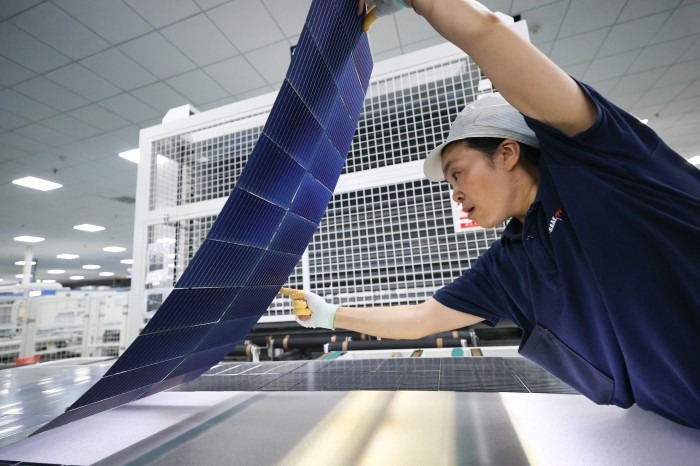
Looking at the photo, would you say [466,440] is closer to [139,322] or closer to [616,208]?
[616,208]

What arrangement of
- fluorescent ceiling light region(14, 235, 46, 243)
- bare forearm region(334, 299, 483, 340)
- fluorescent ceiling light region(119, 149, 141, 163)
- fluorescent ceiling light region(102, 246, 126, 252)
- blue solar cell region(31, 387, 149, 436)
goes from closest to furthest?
1. blue solar cell region(31, 387, 149, 436)
2. bare forearm region(334, 299, 483, 340)
3. fluorescent ceiling light region(119, 149, 141, 163)
4. fluorescent ceiling light region(14, 235, 46, 243)
5. fluorescent ceiling light region(102, 246, 126, 252)

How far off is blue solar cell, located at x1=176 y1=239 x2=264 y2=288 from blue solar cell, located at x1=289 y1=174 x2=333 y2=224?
149mm

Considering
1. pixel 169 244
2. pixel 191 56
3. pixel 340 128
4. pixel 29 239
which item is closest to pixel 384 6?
pixel 340 128

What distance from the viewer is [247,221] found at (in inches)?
26.8

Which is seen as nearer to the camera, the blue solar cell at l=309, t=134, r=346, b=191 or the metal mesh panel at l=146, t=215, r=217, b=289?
the blue solar cell at l=309, t=134, r=346, b=191

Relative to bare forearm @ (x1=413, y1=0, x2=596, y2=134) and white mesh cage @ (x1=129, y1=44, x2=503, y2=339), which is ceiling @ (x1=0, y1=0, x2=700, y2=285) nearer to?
white mesh cage @ (x1=129, y1=44, x2=503, y2=339)

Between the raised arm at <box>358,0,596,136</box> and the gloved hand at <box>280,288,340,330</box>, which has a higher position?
the raised arm at <box>358,0,596,136</box>

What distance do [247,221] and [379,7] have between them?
21.6 inches

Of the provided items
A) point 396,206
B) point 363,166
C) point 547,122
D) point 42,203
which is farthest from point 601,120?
point 42,203

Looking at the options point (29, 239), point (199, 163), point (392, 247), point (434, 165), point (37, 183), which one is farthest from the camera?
point (29, 239)

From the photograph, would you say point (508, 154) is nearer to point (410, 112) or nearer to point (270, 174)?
point (270, 174)

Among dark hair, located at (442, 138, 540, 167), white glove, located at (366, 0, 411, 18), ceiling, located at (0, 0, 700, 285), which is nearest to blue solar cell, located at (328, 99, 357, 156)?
white glove, located at (366, 0, 411, 18)

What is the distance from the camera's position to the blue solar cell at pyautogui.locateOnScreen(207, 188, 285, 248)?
0.62 metres

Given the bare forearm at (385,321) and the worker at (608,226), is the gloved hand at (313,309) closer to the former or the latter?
the bare forearm at (385,321)
